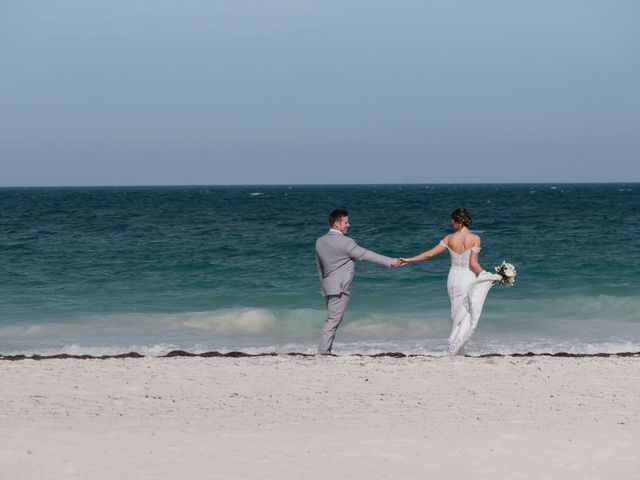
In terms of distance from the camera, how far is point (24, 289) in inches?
756

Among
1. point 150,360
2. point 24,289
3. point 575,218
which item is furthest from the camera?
point 575,218

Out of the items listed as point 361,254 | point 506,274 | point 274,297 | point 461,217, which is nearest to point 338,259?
point 361,254

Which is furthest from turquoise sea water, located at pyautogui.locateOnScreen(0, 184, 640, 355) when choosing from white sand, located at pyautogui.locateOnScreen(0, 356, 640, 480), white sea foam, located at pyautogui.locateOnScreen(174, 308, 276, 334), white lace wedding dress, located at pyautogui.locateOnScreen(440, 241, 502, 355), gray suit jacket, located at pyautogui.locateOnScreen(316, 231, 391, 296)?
white sand, located at pyautogui.locateOnScreen(0, 356, 640, 480)

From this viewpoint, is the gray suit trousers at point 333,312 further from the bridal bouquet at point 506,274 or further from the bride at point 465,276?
the bridal bouquet at point 506,274

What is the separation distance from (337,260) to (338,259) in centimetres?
2

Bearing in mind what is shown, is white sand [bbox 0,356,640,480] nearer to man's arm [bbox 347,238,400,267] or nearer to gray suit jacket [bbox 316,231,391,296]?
gray suit jacket [bbox 316,231,391,296]

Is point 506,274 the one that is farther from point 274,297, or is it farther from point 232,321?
point 274,297

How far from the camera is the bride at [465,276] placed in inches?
390

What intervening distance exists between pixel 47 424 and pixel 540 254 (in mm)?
21269

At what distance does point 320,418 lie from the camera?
727 cm

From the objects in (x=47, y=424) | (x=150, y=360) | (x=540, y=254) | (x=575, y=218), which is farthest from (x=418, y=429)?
(x=575, y=218)

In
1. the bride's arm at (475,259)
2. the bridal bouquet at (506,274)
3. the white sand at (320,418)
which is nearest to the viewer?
the white sand at (320,418)

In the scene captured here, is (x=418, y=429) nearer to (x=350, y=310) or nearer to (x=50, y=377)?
(x=50, y=377)

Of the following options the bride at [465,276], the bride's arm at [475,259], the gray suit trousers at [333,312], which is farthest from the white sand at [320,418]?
the bride's arm at [475,259]
